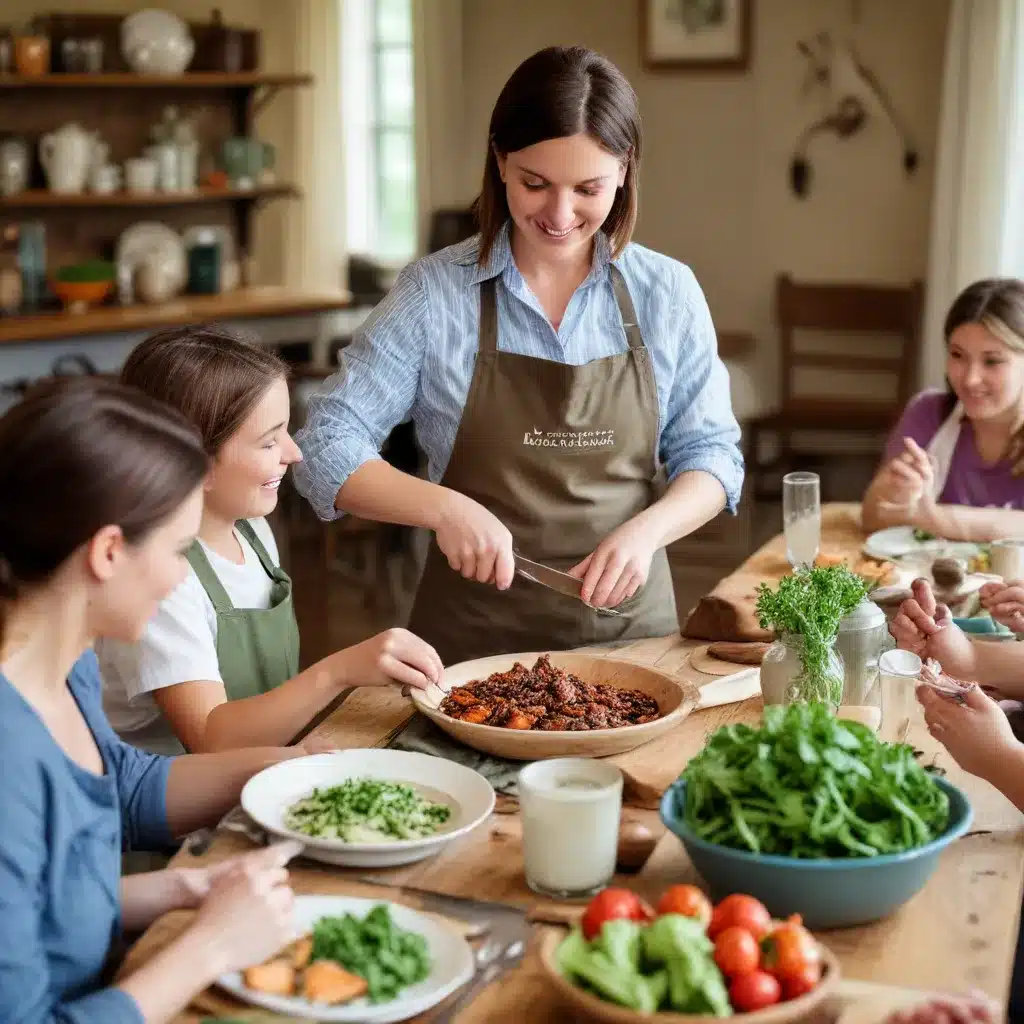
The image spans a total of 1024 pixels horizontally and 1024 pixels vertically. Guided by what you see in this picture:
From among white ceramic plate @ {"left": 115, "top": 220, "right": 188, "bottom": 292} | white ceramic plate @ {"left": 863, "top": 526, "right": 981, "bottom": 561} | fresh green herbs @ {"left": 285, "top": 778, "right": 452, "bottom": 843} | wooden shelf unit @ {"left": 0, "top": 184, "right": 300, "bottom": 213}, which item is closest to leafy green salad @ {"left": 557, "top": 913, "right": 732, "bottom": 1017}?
fresh green herbs @ {"left": 285, "top": 778, "right": 452, "bottom": 843}

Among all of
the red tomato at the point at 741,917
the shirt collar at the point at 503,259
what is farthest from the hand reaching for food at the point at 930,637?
the red tomato at the point at 741,917

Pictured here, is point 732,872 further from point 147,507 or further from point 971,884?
point 147,507

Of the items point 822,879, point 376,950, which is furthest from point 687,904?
point 376,950

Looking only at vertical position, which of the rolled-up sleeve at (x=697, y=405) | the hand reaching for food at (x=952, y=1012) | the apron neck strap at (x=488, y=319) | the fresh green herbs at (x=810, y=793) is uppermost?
the apron neck strap at (x=488, y=319)

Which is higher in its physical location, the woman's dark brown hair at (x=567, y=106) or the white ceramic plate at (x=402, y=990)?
the woman's dark brown hair at (x=567, y=106)

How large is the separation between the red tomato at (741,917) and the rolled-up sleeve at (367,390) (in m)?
1.17

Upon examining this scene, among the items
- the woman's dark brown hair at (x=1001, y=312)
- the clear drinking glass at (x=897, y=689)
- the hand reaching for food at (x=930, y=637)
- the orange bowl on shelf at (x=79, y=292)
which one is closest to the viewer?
the clear drinking glass at (x=897, y=689)

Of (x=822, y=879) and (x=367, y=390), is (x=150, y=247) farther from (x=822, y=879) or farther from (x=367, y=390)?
(x=822, y=879)

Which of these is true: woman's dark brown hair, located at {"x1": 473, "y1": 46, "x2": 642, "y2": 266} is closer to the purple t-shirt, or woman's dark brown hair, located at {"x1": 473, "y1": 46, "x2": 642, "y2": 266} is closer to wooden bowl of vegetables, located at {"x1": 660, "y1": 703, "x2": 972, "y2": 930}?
wooden bowl of vegetables, located at {"x1": 660, "y1": 703, "x2": 972, "y2": 930}

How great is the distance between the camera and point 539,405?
2.35 metres

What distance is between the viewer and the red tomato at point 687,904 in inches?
47.2

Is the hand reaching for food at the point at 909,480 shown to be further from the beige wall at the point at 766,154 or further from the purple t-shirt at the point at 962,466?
the beige wall at the point at 766,154

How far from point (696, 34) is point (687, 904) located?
538 centimetres

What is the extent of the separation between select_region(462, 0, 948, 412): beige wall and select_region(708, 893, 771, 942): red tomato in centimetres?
502
